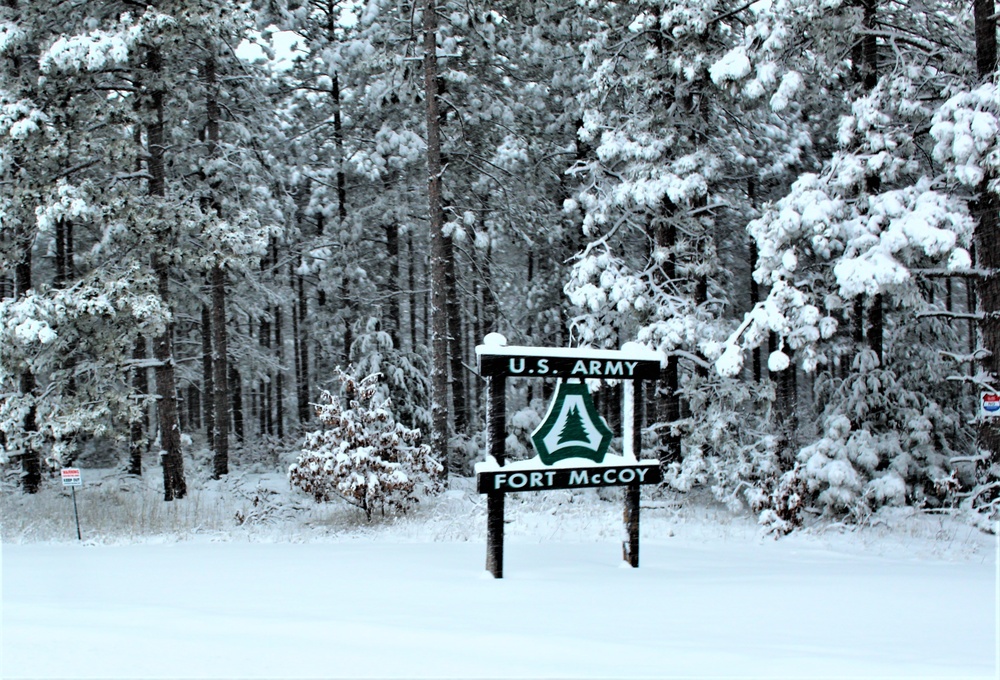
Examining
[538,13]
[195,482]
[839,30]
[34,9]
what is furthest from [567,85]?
[195,482]

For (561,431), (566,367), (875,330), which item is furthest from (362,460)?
(875,330)

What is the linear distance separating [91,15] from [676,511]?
15.1 m

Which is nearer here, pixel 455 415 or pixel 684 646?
pixel 684 646

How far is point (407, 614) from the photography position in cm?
502

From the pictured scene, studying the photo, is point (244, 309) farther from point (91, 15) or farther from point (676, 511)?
point (676, 511)

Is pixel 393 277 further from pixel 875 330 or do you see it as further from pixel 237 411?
pixel 875 330

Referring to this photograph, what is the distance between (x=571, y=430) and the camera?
7.27 metres

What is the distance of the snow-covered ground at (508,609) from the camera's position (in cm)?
385

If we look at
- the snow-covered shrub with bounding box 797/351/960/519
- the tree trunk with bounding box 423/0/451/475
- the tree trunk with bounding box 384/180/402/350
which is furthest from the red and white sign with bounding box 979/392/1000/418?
the tree trunk with bounding box 384/180/402/350

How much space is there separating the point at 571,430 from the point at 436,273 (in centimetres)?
985

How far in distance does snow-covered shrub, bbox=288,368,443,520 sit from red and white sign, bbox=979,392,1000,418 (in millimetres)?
8881

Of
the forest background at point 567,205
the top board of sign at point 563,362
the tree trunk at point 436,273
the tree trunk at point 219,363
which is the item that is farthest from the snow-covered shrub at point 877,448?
the tree trunk at point 219,363

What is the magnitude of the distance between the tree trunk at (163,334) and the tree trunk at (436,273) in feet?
17.8

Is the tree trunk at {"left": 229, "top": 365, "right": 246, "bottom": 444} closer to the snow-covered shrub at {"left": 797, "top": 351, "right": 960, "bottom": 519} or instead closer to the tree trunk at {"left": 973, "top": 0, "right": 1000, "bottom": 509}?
the snow-covered shrub at {"left": 797, "top": 351, "right": 960, "bottom": 519}
